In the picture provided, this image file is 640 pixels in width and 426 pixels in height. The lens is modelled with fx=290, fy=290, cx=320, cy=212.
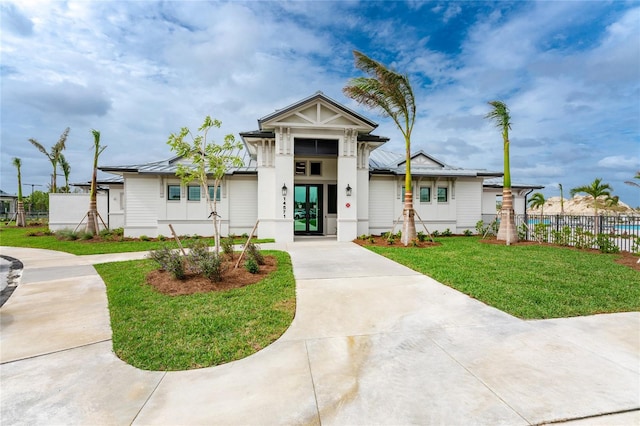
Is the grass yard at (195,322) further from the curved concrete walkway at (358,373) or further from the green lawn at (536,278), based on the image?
the green lawn at (536,278)

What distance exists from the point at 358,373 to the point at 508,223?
12.8 meters

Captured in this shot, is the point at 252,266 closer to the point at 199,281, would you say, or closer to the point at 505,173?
the point at 199,281

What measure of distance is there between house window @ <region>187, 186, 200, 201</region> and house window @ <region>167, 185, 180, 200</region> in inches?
21.9

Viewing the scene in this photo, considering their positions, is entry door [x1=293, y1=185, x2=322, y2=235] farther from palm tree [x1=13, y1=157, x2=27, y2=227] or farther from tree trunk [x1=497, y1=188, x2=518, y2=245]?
palm tree [x1=13, y1=157, x2=27, y2=227]

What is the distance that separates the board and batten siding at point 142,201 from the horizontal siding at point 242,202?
3855 mm

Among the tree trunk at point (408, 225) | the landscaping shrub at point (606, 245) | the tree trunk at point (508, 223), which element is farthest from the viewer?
the tree trunk at point (508, 223)

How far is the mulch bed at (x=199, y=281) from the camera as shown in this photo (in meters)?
5.97

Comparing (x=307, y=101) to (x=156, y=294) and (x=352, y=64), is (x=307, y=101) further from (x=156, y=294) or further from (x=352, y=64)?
(x=156, y=294)

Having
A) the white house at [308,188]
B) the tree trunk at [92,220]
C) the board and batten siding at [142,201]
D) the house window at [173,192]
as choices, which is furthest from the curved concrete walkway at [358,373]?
the tree trunk at [92,220]

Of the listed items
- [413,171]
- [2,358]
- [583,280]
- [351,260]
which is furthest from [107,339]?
[413,171]

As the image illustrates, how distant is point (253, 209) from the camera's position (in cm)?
1600

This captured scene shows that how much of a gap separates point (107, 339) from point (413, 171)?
15.9 m

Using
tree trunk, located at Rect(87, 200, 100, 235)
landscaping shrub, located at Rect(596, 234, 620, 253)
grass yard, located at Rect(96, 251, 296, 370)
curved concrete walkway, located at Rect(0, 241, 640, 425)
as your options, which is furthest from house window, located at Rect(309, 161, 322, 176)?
landscaping shrub, located at Rect(596, 234, 620, 253)

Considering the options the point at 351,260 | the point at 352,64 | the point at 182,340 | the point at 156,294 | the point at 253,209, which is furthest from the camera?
the point at 253,209
